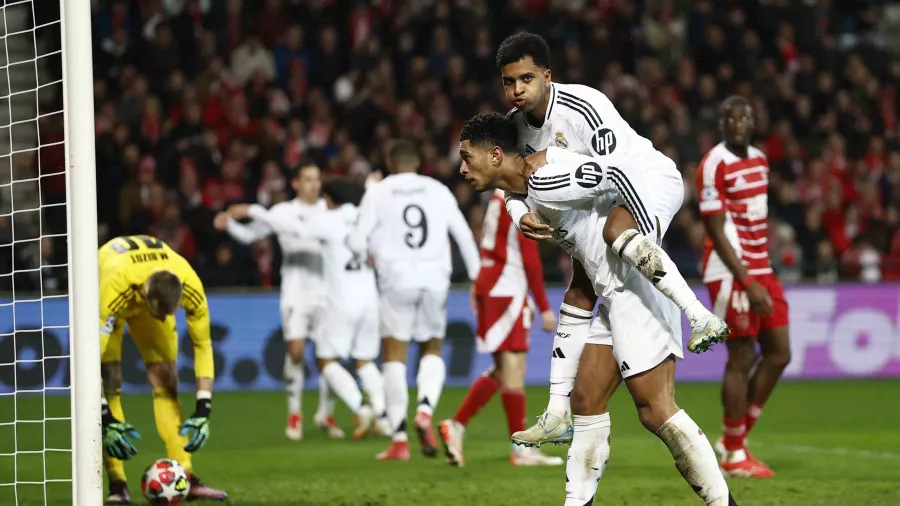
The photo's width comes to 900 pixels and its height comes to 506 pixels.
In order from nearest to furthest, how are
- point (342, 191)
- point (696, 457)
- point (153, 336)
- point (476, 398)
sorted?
point (696, 457), point (153, 336), point (476, 398), point (342, 191)

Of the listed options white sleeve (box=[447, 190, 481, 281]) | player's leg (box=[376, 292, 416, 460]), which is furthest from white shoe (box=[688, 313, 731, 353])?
player's leg (box=[376, 292, 416, 460])

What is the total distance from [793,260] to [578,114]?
1158 cm

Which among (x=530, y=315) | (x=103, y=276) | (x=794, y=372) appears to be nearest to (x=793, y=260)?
(x=794, y=372)

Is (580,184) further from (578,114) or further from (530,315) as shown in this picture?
(530,315)

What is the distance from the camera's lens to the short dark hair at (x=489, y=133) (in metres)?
5.50

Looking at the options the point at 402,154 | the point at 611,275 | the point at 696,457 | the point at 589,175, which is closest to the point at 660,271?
the point at 611,275

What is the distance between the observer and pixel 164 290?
6.76 m

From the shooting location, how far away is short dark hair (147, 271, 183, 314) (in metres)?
6.77

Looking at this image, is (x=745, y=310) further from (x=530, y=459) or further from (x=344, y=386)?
(x=344, y=386)

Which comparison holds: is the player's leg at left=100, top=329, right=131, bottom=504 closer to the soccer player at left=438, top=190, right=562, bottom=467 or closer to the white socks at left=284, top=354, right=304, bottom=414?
the soccer player at left=438, top=190, right=562, bottom=467

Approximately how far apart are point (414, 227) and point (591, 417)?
444cm

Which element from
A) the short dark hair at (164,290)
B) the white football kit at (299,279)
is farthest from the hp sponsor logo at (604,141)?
the white football kit at (299,279)

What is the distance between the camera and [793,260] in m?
16.5

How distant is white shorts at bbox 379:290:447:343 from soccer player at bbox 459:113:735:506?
4.17 m
